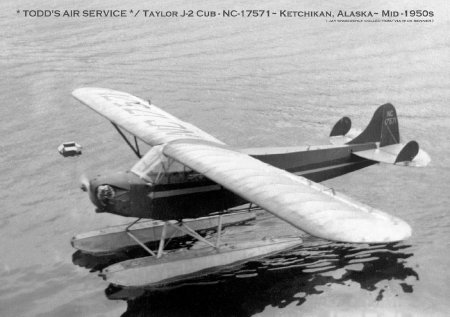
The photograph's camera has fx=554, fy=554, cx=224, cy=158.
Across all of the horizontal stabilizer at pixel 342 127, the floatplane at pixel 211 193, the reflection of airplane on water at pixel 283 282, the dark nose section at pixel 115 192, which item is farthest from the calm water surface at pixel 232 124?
the dark nose section at pixel 115 192

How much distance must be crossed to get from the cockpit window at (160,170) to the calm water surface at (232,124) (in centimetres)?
225

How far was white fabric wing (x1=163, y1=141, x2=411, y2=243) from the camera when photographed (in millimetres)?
7746

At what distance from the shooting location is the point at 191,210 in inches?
465

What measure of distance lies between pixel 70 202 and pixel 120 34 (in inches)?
838

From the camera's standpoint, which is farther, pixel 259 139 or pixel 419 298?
pixel 259 139

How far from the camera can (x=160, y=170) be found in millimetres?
11461

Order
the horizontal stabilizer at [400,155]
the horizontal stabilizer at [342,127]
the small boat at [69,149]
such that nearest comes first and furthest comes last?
the horizontal stabilizer at [400,155], the horizontal stabilizer at [342,127], the small boat at [69,149]

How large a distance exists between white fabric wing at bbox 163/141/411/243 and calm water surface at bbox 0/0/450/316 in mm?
2736

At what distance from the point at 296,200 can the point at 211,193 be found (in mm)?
3684

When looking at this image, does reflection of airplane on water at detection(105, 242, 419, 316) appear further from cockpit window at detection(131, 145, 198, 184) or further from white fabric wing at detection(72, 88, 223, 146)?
white fabric wing at detection(72, 88, 223, 146)

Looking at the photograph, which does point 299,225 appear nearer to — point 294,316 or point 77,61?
point 294,316

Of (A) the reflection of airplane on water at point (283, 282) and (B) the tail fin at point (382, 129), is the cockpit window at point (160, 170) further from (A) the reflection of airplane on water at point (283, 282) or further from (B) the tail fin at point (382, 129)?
(B) the tail fin at point (382, 129)

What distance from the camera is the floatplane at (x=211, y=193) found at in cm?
833

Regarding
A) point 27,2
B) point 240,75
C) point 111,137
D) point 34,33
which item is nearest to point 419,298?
point 111,137
